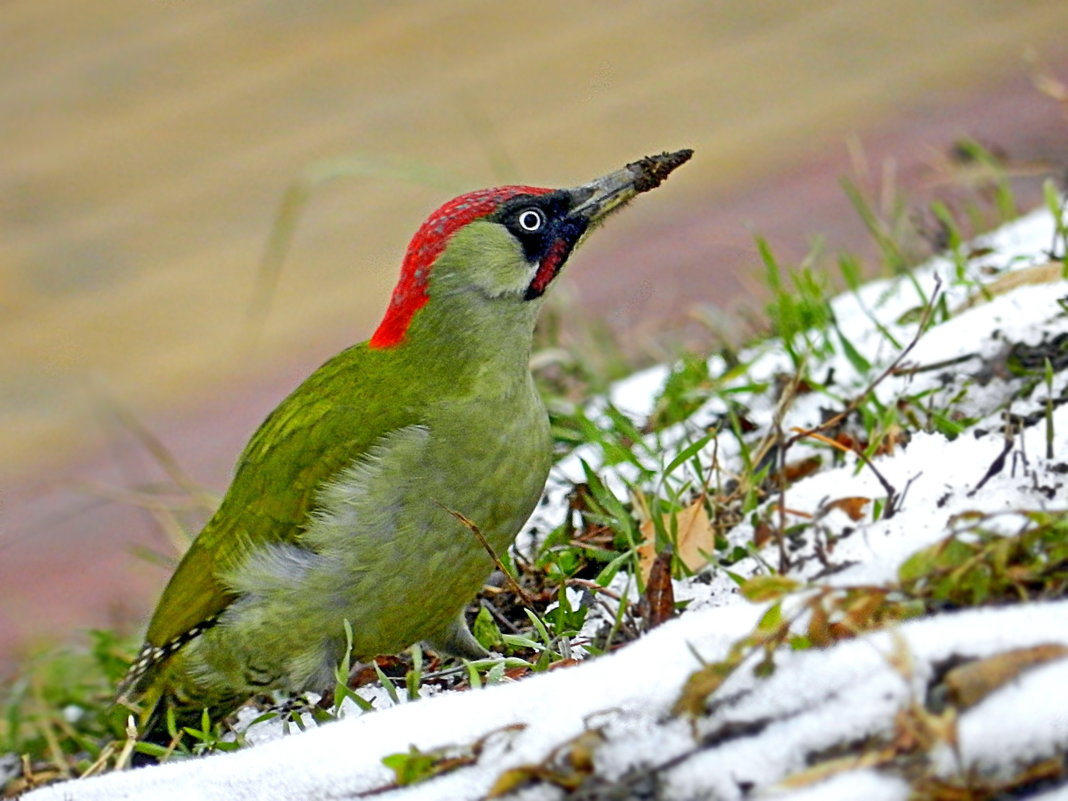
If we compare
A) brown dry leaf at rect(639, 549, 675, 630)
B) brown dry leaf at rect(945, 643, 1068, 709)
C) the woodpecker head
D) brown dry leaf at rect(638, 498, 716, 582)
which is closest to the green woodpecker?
the woodpecker head

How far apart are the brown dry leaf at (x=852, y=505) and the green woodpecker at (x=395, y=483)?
546 mm

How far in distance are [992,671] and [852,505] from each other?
3.54 ft

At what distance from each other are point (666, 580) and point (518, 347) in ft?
2.69

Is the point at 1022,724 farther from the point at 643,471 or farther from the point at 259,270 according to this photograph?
the point at 259,270

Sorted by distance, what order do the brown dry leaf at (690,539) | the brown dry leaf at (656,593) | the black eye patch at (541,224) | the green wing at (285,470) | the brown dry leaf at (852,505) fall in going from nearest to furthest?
the brown dry leaf at (656,593)
the brown dry leaf at (852,505)
the brown dry leaf at (690,539)
the green wing at (285,470)
the black eye patch at (541,224)

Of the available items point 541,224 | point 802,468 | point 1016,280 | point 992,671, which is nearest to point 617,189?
point 541,224

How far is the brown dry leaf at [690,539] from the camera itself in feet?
9.16

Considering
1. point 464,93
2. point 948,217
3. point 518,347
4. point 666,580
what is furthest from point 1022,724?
point 464,93

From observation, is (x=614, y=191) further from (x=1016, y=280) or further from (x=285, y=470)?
(x=1016, y=280)

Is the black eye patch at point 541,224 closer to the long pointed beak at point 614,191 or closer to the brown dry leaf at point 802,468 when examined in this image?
the long pointed beak at point 614,191

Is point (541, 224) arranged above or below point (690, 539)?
above

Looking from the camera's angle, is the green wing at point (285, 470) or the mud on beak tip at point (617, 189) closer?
the green wing at point (285, 470)

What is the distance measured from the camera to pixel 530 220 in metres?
3.04

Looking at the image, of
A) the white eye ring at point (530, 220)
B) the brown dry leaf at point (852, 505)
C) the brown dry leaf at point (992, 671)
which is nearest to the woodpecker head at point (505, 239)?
the white eye ring at point (530, 220)
